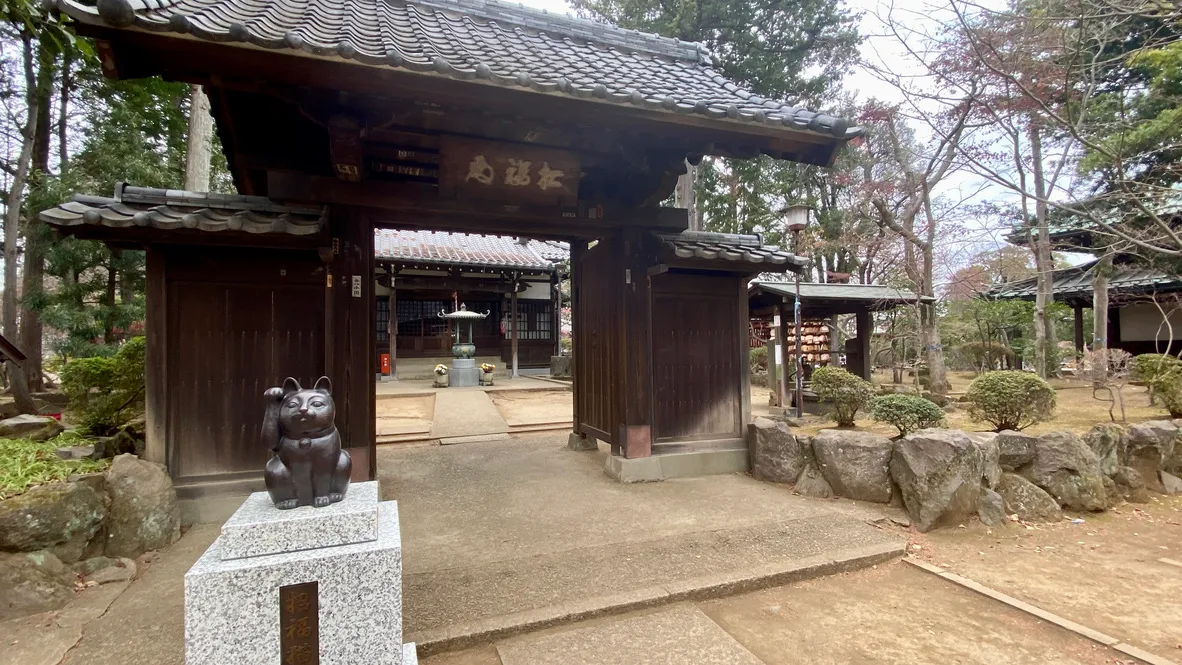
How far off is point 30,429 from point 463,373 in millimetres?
10785

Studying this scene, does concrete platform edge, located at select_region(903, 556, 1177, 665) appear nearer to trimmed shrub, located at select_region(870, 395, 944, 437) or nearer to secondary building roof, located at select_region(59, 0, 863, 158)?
trimmed shrub, located at select_region(870, 395, 944, 437)

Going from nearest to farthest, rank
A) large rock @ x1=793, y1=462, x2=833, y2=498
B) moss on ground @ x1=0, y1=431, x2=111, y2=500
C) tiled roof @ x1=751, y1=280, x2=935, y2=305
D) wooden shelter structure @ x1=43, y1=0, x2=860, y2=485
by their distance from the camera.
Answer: wooden shelter structure @ x1=43, y1=0, x2=860, y2=485 → moss on ground @ x1=0, y1=431, x2=111, y2=500 → large rock @ x1=793, y1=462, x2=833, y2=498 → tiled roof @ x1=751, y1=280, x2=935, y2=305

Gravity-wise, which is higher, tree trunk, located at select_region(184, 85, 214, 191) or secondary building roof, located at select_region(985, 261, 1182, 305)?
tree trunk, located at select_region(184, 85, 214, 191)

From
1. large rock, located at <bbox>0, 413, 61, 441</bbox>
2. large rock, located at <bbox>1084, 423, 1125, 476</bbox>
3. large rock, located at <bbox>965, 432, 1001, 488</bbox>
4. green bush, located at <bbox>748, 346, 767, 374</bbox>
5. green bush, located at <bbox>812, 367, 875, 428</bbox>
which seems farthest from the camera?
green bush, located at <bbox>748, 346, 767, 374</bbox>

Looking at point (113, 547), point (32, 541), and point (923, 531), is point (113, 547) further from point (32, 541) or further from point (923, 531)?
point (923, 531)

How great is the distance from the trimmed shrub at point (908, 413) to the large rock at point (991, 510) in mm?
1167

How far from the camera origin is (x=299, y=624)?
83.2 inches

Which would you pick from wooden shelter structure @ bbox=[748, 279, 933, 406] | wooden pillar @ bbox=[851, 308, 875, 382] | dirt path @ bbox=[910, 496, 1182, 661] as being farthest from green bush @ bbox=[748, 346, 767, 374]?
dirt path @ bbox=[910, 496, 1182, 661]

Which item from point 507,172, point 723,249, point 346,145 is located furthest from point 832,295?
point 346,145

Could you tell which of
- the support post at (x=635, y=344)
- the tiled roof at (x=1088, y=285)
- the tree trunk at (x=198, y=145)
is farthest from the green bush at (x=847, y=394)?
the tree trunk at (x=198, y=145)

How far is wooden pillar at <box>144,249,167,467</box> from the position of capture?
4.48 meters

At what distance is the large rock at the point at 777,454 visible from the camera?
5.73 metres

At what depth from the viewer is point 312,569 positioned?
2.10m

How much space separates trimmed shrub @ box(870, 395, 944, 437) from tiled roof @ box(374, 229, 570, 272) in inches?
496
